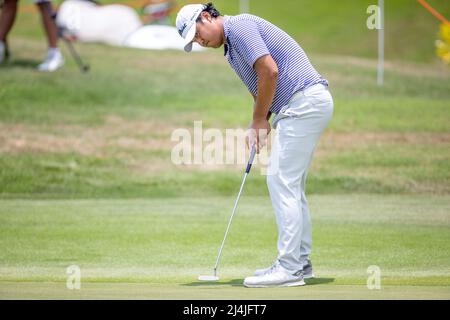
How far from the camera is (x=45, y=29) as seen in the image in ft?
65.4

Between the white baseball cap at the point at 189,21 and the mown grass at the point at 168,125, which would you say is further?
the mown grass at the point at 168,125

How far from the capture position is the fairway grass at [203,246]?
673cm

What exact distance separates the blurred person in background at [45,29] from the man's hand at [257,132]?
12.4m

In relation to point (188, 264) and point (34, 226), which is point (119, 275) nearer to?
point (188, 264)

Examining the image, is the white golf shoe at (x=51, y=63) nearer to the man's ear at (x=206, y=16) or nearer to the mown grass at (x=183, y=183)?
the mown grass at (x=183, y=183)

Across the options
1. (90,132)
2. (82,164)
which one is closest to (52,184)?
(82,164)

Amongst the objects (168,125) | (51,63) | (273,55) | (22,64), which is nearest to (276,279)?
(273,55)

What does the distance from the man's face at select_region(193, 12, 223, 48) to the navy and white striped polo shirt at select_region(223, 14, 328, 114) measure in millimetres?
54

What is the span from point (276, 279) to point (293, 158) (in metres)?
0.82

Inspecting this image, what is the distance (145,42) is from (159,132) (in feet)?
28.4

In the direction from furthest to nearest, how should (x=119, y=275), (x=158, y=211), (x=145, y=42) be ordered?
(x=145, y=42) → (x=158, y=211) → (x=119, y=275)

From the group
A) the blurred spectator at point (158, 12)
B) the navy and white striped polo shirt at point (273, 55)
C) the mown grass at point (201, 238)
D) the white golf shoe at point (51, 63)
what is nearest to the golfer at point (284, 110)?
the navy and white striped polo shirt at point (273, 55)

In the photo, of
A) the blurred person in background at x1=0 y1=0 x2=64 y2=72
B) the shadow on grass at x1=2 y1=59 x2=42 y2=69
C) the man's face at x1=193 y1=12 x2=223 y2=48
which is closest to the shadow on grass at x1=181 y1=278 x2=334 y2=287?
the man's face at x1=193 y1=12 x2=223 y2=48

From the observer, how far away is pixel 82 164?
15719mm
